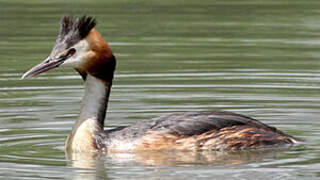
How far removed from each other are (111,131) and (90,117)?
268mm

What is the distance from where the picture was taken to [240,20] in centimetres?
2314

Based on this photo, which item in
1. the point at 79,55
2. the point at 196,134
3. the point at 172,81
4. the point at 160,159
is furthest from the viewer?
the point at 172,81

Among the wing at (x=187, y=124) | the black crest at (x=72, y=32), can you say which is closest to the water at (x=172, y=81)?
the wing at (x=187, y=124)

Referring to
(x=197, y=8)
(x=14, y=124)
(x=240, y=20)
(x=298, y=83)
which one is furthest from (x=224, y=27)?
(x=14, y=124)

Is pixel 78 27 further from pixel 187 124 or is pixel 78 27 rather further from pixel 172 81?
pixel 172 81

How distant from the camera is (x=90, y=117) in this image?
1261cm

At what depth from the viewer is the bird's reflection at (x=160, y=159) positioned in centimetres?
1170

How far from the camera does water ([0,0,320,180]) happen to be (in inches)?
462

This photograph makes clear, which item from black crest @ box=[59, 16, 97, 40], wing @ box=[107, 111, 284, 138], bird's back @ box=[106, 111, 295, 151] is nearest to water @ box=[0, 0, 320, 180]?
bird's back @ box=[106, 111, 295, 151]

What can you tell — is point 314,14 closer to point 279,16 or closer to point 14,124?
point 279,16

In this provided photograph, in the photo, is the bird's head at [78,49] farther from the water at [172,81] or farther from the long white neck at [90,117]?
the water at [172,81]

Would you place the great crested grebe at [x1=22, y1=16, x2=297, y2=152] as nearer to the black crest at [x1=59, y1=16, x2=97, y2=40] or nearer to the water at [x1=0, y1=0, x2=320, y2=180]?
the black crest at [x1=59, y1=16, x2=97, y2=40]

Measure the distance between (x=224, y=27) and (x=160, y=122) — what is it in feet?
32.7

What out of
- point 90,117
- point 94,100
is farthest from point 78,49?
point 90,117
